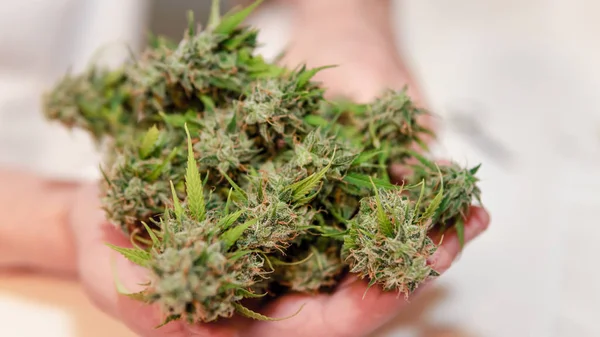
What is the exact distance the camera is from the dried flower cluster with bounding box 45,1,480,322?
0.35 meters

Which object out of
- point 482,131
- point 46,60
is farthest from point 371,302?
point 46,60

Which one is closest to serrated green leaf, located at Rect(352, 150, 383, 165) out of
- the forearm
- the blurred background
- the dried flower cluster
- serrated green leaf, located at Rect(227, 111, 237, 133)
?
the dried flower cluster

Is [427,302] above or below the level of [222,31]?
below

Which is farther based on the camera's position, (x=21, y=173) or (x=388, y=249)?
(x=21, y=173)

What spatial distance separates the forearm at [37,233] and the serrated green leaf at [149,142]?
301mm

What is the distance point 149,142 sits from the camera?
457 mm

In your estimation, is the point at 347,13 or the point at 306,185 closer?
the point at 306,185

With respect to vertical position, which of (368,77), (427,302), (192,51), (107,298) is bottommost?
(107,298)

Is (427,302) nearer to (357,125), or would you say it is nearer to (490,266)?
(490,266)

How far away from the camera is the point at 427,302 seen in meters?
0.69

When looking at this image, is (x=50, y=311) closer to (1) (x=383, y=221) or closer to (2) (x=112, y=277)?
(2) (x=112, y=277)

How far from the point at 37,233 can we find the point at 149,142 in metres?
0.37

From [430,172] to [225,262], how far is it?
21 cm

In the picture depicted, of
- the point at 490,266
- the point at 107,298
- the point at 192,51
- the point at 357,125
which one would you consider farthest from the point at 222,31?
the point at 490,266
